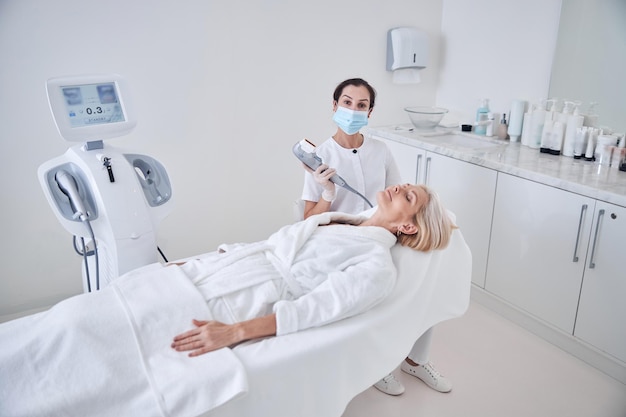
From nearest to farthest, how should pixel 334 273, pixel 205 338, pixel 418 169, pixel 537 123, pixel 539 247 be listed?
pixel 205 338, pixel 334 273, pixel 539 247, pixel 537 123, pixel 418 169

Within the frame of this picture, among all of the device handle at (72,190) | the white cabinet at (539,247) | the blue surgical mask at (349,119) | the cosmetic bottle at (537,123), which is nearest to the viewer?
the device handle at (72,190)

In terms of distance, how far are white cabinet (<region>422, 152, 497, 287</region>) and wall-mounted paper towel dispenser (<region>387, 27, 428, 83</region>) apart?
0.72 m

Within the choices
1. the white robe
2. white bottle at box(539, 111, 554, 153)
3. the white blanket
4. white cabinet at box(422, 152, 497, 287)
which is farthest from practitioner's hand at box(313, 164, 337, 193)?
white bottle at box(539, 111, 554, 153)

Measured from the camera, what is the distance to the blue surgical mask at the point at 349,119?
82.5 inches

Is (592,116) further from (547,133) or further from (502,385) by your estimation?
(502,385)

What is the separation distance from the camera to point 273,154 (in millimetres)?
3092

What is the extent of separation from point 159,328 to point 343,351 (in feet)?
1.77

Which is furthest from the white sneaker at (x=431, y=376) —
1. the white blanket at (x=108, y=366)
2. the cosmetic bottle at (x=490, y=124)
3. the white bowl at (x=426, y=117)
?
the white bowl at (x=426, y=117)

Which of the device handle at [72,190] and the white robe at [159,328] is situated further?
the device handle at [72,190]

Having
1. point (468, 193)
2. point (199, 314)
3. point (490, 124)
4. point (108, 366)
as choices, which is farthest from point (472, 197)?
point (108, 366)

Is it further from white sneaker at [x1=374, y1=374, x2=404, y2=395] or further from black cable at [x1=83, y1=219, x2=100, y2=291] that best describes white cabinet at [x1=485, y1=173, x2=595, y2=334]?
black cable at [x1=83, y1=219, x2=100, y2=291]

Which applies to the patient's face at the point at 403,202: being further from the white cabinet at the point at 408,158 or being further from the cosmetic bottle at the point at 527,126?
the cosmetic bottle at the point at 527,126

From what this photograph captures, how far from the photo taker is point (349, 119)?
6.90 ft

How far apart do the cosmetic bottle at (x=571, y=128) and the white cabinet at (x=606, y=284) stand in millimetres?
581
